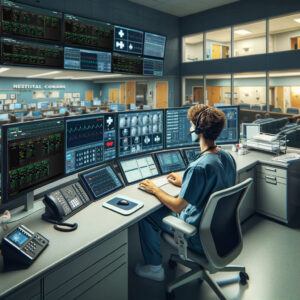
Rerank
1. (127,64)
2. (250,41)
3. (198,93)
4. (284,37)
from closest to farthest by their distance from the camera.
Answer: (127,64) < (198,93) < (284,37) < (250,41)

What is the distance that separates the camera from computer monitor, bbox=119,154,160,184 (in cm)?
209

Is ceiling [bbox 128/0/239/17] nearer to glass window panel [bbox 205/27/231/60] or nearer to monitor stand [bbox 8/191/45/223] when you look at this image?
glass window panel [bbox 205/27/231/60]

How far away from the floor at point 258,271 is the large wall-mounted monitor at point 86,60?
2.69 m

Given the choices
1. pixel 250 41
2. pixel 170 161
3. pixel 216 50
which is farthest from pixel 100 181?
pixel 250 41

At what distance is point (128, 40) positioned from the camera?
447cm

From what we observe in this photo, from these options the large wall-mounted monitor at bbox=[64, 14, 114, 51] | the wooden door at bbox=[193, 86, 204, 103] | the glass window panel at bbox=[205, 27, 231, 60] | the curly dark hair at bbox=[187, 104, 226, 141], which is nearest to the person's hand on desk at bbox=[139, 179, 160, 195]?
the curly dark hair at bbox=[187, 104, 226, 141]

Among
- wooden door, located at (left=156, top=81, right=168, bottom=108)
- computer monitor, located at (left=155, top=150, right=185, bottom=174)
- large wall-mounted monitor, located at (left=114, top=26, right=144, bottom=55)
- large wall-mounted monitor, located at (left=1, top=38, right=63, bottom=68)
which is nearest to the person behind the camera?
computer monitor, located at (left=155, top=150, right=185, bottom=174)

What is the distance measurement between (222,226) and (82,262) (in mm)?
824

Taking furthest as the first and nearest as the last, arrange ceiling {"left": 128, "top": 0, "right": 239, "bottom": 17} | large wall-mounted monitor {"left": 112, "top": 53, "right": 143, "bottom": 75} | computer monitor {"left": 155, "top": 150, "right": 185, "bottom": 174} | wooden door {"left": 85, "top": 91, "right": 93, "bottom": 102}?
wooden door {"left": 85, "top": 91, "right": 93, "bottom": 102}
ceiling {"left": 128, "top": 0, "right": 239, "bottom": 17}
large wall-mounted monitor {"left": 112, "top": 53, "right": 143, "bottom": 75}
computer monitor {"left": 155, "top": 150, "right": 185, "bottom": 174}

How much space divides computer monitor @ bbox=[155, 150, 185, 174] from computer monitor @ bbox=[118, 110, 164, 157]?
8 centimetres

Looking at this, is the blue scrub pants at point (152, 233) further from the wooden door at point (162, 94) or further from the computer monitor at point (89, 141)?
the wooden door at point (162, 94)

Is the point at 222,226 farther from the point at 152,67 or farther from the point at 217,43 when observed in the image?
the point at 217,43

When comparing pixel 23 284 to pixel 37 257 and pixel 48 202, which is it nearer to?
pixel 37 257

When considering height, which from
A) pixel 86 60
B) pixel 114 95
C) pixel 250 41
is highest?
pixel 250 41
